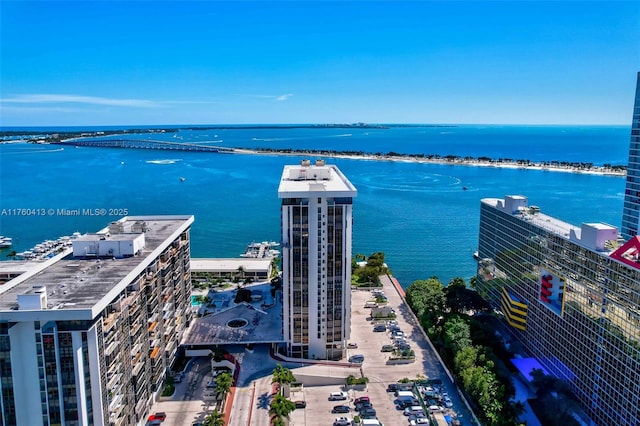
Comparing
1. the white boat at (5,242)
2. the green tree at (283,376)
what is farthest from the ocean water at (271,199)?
the green tree at (283,376)

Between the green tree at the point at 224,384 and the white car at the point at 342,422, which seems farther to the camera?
the green tree at the point at 224,384

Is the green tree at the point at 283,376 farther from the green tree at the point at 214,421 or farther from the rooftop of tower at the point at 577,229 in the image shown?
the rooftop of tower at the point at 577,229

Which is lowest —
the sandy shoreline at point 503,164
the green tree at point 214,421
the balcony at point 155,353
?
the green tree at point 214,421

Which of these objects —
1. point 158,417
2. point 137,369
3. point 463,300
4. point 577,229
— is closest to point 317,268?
point 137,369

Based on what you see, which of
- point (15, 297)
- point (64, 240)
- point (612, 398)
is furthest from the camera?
point (64, 240)

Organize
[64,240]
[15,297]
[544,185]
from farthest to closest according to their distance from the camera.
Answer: [544,185] < [64,240] < [15,297]

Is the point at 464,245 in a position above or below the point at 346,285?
below

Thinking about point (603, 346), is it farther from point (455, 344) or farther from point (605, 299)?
point (455, 344)

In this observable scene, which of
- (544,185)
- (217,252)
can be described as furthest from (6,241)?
(544,185)

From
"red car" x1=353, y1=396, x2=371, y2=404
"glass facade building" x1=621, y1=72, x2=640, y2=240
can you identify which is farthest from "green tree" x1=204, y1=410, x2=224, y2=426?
"glass facade building" x1=621, y1=72, x2=640, y2=240
